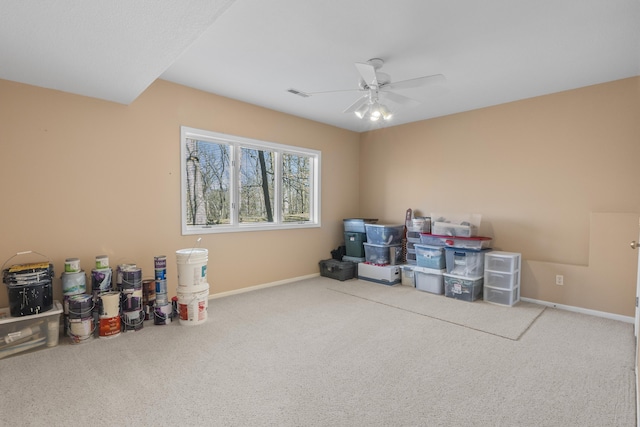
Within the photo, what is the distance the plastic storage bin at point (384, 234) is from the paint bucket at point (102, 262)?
3602mm

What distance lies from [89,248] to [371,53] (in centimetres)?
341

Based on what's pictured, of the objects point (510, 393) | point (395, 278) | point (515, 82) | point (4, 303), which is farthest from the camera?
point (395, 278)

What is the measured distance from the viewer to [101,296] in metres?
2.83

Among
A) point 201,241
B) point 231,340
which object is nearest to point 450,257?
point 231,340

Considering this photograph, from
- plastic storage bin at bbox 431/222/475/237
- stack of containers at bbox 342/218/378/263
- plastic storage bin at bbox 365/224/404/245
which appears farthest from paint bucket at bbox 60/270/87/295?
plastic storage bin at bbox 431/222/475/237

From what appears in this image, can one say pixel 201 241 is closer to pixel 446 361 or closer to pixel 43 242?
pixel 43 242

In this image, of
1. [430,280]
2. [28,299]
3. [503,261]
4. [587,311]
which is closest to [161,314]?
[28,299]

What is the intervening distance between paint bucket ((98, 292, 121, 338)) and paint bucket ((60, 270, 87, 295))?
0.22 m

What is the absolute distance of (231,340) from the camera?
280 cm

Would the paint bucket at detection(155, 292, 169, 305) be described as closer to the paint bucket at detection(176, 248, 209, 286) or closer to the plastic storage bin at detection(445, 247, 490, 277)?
the paint bucket at detection(176, 248, 209, 286)

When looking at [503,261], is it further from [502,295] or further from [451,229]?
[451,229]

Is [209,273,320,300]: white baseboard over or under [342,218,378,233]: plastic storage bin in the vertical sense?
under

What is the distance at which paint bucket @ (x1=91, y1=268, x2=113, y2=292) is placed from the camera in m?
2.92

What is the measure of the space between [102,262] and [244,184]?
1994mm
